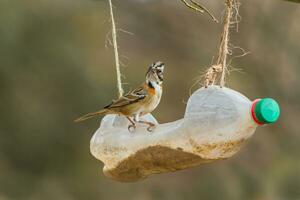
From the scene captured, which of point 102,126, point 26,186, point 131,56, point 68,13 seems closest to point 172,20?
point 131,56

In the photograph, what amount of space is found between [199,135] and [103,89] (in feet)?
30.2

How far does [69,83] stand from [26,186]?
130 cm

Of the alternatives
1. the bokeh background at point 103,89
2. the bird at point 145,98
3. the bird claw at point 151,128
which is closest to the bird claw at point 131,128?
the bird at point 145,98

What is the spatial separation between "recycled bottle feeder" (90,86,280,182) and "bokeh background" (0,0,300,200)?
23.4 ft

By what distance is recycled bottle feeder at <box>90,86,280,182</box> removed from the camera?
3330 millimetres

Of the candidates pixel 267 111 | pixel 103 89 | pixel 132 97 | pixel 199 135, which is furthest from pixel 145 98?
pixel 103 89

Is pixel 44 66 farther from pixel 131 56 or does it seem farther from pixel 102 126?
pixel 102 126

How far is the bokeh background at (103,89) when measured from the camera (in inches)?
443

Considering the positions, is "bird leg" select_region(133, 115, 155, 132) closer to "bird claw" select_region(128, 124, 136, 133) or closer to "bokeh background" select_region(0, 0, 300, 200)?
"bird claw" select_region(128, 124, 136, 133)

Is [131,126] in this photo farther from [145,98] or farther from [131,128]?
[145,98]

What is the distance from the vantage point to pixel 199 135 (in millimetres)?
3420

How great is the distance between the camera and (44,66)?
13.0 metres

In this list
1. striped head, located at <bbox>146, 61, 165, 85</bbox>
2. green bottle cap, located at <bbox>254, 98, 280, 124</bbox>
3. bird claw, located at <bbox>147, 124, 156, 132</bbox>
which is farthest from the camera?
striped head, located at <bbox>146, 61, 165, 85</bbox>

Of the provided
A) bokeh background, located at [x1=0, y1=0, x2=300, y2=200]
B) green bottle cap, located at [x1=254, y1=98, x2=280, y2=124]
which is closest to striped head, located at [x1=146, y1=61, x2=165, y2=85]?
green bottle cap, located at [x1=254, y1=98, x2=280, y2=124]
